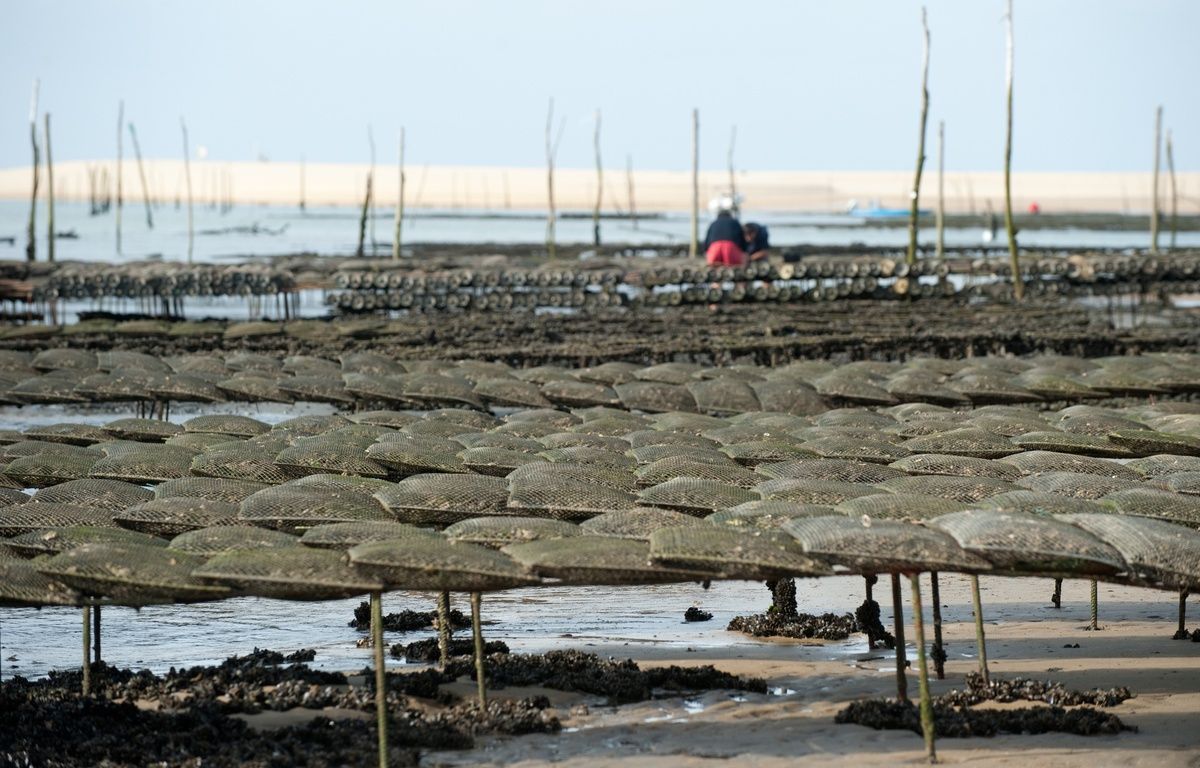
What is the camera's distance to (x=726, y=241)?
3238 centimetres

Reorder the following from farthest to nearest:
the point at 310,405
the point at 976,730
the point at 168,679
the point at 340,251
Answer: the point at 340,251
the point at 310,405
the point at 168,679
the point at 976,730

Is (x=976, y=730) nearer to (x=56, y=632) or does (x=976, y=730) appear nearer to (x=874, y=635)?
(x=874, y=635)

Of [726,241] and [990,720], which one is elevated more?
[726,241]

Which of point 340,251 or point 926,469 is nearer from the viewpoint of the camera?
point 926,469

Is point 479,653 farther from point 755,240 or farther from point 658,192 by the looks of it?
point 658,192

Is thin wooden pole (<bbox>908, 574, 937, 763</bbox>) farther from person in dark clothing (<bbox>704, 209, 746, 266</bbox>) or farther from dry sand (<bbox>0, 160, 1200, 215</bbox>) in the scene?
dry sand (<bbox>0, 160, 1200, 215</bbox>)

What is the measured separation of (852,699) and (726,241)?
77.2 ft

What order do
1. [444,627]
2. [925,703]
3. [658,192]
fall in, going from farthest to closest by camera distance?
1. [658,192]
2. [444,627]
3. [925,703]

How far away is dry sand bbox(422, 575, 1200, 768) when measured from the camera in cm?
814

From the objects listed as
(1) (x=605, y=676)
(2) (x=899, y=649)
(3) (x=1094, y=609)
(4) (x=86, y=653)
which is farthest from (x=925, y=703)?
(4) (x=86, y=653)

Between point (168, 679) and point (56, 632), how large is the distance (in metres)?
2.52

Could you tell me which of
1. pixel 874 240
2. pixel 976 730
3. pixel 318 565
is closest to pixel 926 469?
pixel 976 730

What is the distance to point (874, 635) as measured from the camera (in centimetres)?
1071

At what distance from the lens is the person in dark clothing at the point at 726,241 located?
32.2 metres
